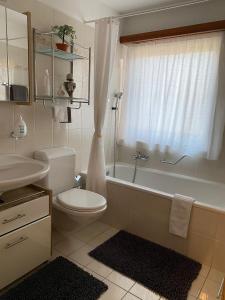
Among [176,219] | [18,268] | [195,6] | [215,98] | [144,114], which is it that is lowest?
[18,268]

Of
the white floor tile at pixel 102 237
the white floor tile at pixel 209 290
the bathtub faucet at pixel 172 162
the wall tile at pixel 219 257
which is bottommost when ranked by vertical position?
the white floor tile at pixel 209 290

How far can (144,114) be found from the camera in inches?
110

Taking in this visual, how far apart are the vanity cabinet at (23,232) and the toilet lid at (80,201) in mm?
218

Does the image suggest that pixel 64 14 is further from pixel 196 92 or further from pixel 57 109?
pixel 196 92

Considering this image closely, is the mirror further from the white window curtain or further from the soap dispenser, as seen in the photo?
the white window curtain

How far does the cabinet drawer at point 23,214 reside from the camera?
4.67 feet

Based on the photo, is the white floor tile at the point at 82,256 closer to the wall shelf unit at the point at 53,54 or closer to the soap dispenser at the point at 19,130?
the soap dispenser at the point at 19,130

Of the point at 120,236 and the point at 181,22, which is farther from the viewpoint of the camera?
the point at 181,22

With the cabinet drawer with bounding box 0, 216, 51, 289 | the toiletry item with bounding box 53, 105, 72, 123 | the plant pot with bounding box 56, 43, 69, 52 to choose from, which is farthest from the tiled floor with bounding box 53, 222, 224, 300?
the plant pot with bounding box 56, 43, 69, 52

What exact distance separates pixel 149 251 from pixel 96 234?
21.8 inches

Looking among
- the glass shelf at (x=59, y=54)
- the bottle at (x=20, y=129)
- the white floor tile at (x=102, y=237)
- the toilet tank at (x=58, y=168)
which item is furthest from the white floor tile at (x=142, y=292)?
the glass shelf at (x=59, y=54)

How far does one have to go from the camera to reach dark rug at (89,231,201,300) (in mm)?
1652

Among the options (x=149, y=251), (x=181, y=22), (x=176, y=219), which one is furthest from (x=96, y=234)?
(x=181, y=22)

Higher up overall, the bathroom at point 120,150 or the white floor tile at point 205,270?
the bathroom at point 120,150
